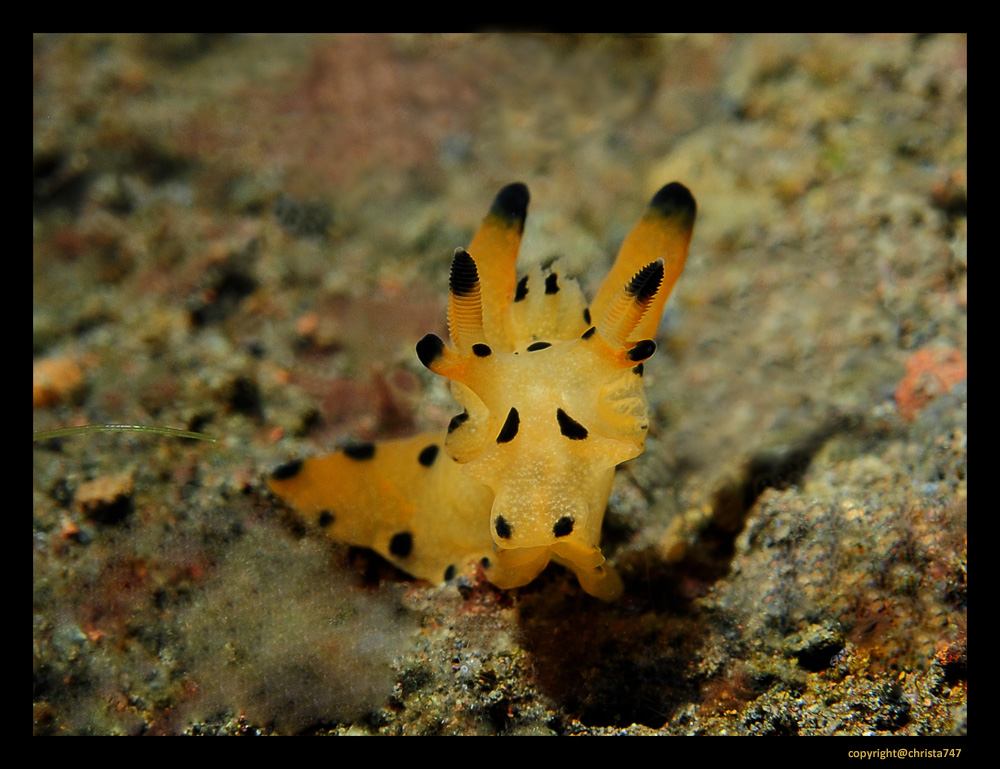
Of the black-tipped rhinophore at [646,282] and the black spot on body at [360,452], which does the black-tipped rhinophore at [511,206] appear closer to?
the black-tipped rhinophore at [646,282]

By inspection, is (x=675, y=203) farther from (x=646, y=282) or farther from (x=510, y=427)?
(x=510, y=427)

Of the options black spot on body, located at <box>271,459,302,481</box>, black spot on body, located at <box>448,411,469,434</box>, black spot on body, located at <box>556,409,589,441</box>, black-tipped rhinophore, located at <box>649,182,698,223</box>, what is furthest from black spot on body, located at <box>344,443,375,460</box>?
black-tipped rhinophore, located at <box>649,182,698,223</box>

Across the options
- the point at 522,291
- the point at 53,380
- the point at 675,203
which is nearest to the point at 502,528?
the point at 522,291

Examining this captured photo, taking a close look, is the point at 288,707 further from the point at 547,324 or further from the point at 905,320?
the point at 905,320

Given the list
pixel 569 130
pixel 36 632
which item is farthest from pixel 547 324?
pixel 569 130

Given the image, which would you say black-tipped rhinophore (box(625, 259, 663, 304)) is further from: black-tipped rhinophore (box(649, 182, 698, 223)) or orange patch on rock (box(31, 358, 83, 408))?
orange patch on rock (box(31, 358, 83, 408))

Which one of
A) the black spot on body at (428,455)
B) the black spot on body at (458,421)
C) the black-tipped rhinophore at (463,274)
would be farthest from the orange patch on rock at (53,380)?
the black-tipped rhinophore at (463,274)
